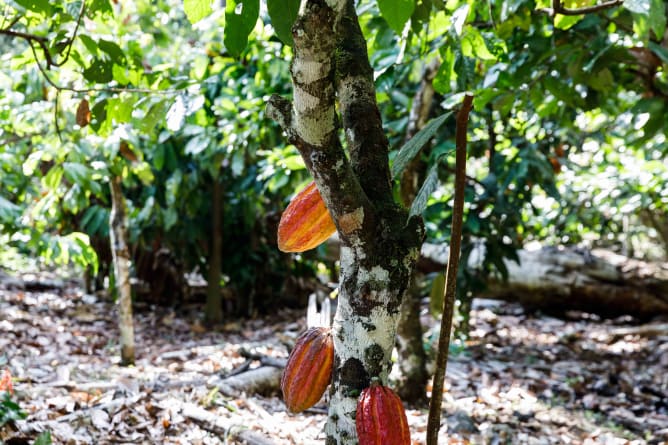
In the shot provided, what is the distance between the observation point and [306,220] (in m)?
1.21

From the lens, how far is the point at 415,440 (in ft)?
6.97

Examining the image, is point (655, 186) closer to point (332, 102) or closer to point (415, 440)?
point (415, 440)

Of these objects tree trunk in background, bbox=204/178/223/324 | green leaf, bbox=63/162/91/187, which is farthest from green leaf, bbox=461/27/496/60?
tree trunk in background, bbox=204/178/223/324

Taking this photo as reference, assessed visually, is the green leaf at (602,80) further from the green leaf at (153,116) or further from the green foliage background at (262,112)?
the green leaf at (153,116)

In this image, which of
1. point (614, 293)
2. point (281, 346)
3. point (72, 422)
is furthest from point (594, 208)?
point (72, 422)

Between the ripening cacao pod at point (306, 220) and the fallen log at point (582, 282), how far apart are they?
331 centimetres

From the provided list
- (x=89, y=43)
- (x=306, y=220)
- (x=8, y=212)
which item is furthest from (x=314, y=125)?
(x=8, y=212)

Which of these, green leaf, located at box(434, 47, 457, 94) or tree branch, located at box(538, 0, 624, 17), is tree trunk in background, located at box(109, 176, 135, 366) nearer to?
green leaf, located at box(434, 47, 457, 94)

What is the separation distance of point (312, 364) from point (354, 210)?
31 centimetres

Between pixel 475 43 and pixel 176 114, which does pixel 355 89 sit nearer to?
pixel 475 43

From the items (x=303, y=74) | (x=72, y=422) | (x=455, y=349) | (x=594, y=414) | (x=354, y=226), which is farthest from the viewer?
(x=455, y=349)

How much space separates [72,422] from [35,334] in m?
2.11

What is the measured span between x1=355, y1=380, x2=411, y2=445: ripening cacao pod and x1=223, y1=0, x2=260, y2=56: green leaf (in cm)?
66

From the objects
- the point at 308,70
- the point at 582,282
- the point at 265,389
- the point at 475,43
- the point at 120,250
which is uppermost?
the point at 475,43
